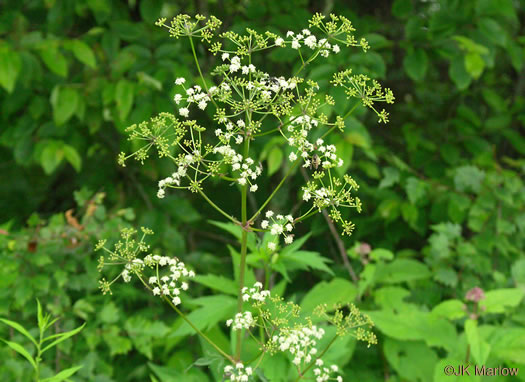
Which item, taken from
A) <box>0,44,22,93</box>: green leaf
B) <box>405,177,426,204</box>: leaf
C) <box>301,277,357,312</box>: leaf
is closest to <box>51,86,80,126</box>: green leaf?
<box>0,44,22,93</box>: green leaf

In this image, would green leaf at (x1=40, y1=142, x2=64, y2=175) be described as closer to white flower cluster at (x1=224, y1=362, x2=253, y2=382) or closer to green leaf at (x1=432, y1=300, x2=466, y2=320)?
white flower cluster at (x1=224, y1=362, x2=253, y2=382)

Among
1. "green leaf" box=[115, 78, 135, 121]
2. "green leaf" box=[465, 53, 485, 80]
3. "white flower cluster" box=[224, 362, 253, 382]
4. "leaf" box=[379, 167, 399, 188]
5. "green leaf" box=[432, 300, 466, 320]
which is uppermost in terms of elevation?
"green leaf" box=[465, 53, 485, 80]

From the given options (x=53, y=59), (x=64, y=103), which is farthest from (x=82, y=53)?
(x=64, y=103)

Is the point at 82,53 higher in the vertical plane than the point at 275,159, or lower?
higher

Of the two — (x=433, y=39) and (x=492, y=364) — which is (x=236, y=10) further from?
(x=492, y=364)

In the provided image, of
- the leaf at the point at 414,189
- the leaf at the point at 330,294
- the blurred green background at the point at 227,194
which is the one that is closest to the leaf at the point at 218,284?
the blurred green background at the point at 227,194

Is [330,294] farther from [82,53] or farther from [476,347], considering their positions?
[82,53]

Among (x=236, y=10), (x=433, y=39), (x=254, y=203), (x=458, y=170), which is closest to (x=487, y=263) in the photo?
(x=458, y=170)

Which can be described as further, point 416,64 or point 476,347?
point 416,64
